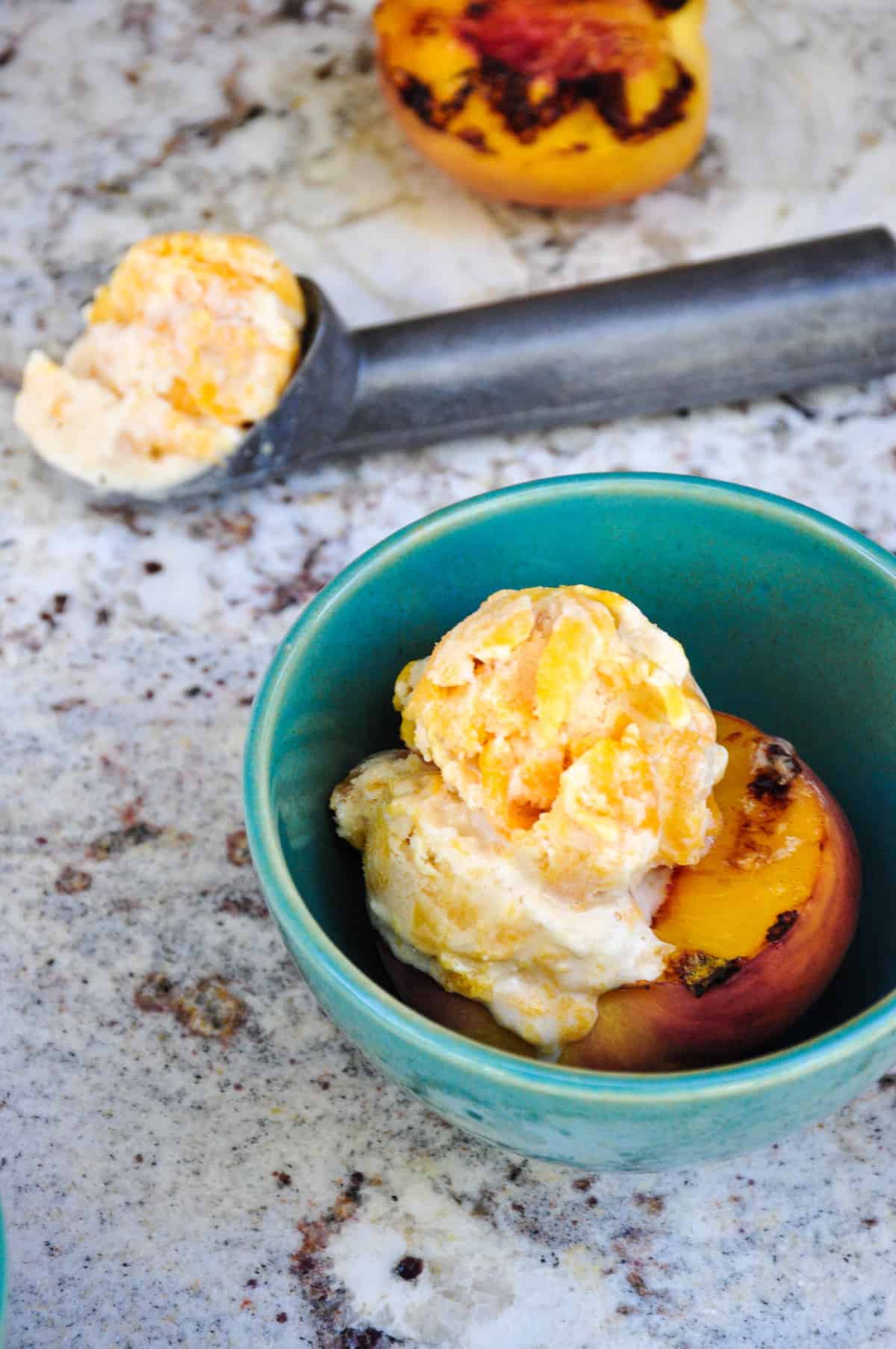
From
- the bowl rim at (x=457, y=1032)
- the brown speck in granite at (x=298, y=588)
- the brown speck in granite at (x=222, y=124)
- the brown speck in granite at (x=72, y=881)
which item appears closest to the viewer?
the bowl rim at (x=457, y=1032)

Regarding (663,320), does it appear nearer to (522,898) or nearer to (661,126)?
(661,126)

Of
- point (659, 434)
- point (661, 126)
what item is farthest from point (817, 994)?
point (661, 126)

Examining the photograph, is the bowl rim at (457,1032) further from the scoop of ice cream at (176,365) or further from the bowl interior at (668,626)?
the scoop of ice cream at (176,365)

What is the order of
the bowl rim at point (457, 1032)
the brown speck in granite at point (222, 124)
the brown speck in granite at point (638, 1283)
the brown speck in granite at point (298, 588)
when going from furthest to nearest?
the brown speck in granite at point (222, 124) → the brown speck in granite at point (298, 588) → the brown speck in granite at point (638, 1283) → the bowl rim at point (457, 1032)

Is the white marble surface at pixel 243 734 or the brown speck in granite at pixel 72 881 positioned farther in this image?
the brown speck in granite at pixel 72 881

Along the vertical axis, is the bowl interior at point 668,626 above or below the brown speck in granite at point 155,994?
above

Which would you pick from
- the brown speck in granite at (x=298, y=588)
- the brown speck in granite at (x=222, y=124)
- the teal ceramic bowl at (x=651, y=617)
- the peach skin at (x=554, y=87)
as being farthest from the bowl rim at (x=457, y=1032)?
the brown speck in granite at (x=222, y=124)
